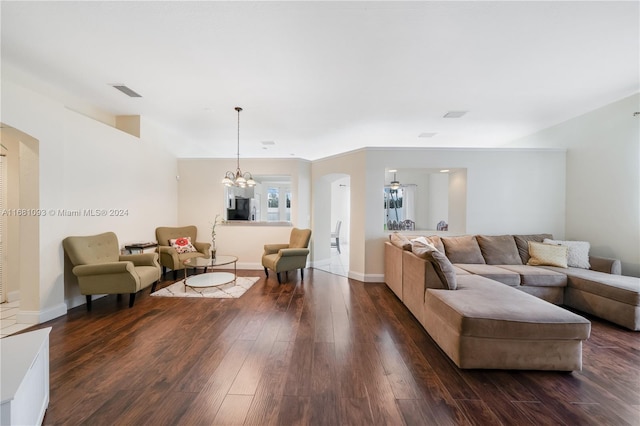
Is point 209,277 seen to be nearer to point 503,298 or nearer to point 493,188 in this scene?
point 503,298

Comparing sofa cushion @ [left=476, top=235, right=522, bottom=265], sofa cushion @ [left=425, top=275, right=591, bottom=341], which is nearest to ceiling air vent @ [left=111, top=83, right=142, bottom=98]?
sofa cushion @ [left=425, top=275, right=591, bottom=341]

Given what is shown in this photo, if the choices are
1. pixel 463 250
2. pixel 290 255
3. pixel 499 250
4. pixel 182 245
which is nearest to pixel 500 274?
pixel 463 250

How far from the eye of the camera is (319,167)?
5.65 metres

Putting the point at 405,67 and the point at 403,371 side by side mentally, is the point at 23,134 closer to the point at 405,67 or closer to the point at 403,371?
the point at 405,67

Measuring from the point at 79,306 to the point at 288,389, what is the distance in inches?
139

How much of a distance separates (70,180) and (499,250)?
6.59 metres

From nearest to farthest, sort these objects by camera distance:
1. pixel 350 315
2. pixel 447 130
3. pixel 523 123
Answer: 1. pixel 350 315
2. pixel 523 123
3. pixel 447 130

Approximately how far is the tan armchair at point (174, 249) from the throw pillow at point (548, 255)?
5.79 metres

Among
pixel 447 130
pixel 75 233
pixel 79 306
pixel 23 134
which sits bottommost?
pixel 79 306

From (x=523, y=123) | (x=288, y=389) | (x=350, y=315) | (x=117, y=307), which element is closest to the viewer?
(x=288, y=389)

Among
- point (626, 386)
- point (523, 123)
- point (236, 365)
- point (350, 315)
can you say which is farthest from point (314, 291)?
point (523, 123)

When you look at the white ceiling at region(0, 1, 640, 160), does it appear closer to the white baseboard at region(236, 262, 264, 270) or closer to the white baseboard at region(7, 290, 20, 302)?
the white baseboard at region(7, 290, 20, 302)

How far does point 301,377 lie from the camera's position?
1.93 meters

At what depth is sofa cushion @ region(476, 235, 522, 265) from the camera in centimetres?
391
